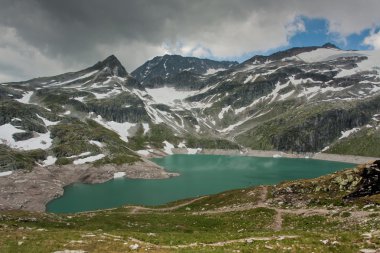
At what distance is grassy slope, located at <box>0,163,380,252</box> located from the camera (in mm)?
28344

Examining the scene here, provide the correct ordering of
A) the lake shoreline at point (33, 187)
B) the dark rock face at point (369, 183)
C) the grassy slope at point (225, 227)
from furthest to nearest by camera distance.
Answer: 1. the lake shoreline at point (33, 187)
2. the dark rock face at point (369, 183)
3. the grassy slope at point (225, 227)

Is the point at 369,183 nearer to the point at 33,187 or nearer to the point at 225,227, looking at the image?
the point at 225,227

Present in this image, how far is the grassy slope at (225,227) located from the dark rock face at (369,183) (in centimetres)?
246

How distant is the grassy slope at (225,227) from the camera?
2834cm

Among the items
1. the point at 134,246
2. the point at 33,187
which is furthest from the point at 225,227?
the point at 33,187

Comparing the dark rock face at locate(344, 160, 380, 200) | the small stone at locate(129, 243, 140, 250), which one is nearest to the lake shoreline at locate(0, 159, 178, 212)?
the dark rock face at locate(344, 160, 380, 200)

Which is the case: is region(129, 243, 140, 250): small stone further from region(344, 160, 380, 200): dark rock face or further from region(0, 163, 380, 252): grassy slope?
region(344, 160, 380, 200): dark rock face

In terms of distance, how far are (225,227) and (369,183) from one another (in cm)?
2245

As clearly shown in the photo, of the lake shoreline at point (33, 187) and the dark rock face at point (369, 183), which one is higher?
the dark rock face at point (369, 183)

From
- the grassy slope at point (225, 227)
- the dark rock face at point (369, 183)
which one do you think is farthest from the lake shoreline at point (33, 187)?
the dark rock face at point (369, 183)

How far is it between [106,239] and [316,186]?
4213cm

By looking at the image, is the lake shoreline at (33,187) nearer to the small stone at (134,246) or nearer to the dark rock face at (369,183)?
the dark rock face at (369,183)

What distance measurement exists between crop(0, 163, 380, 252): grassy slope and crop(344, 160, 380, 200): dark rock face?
246cm

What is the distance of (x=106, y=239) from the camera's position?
3347 centimetres
